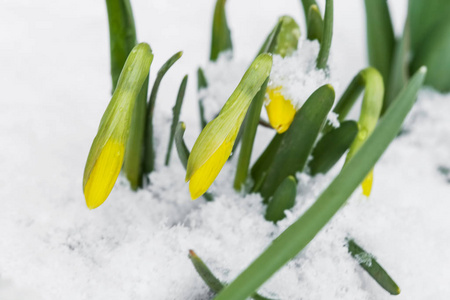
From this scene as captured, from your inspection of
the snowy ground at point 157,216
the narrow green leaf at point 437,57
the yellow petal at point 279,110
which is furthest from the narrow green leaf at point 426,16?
the yellow petal at point 279,110

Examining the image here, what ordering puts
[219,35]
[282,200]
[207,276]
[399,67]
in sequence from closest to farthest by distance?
[207,276], [282,200], [219,35], [399,67]

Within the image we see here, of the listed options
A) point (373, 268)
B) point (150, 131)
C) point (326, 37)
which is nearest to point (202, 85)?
point (150, 131)

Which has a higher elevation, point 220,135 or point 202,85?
point 202,85

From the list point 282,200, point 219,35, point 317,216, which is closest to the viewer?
point 317,216

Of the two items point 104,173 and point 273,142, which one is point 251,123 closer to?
point 273,142

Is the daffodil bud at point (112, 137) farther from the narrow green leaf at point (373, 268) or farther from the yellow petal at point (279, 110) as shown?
the narrow green leaf at point (373, 268)

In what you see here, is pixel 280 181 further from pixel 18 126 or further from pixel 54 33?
pixel 54 33
